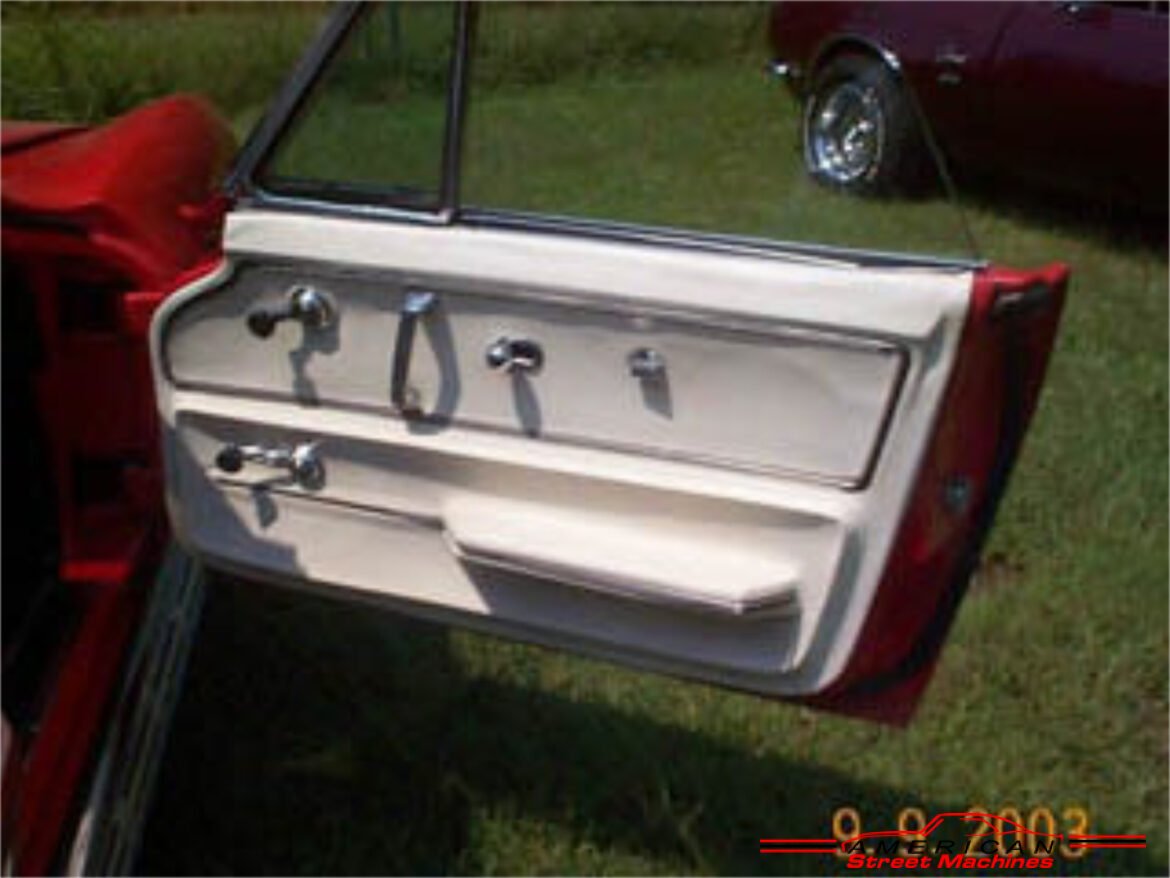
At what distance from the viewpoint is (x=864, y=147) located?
7.80 ft

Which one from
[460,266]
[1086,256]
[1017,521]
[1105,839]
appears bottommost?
[1086,256]

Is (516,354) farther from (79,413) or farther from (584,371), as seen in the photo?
(79,413)

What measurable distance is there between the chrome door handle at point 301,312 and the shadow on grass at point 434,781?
41.4 inches

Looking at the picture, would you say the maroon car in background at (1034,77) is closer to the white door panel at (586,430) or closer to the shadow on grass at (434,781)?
the shadow on grass at (434,781)

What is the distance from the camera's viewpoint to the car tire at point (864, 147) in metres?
2.01

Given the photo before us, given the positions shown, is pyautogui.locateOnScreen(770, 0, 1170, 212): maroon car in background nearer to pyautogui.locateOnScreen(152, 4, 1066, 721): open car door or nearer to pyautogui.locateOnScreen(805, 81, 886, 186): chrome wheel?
pyautogui.locateOnScreen(805, 81, 886, 186): chrome wheel

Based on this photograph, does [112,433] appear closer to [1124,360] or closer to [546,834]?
[546,834]

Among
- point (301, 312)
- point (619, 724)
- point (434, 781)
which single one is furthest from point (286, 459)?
point (619, 724)

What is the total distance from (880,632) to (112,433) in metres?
1.15

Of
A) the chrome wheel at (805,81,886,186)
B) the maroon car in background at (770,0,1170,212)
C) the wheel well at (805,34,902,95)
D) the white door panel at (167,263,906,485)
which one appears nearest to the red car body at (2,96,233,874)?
the white door panel at (167,263,906,485)

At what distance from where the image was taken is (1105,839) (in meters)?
2.62

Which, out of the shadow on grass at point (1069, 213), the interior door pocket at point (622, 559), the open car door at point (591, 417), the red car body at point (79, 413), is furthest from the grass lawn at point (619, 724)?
the shadow on grass at point (1069, 213)

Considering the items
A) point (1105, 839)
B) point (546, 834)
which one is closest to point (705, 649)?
point (546, 834)

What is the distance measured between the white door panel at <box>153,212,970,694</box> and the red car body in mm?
204
